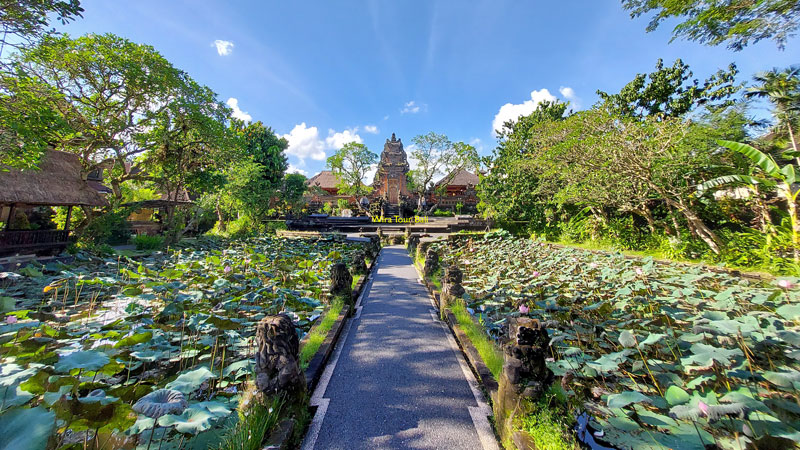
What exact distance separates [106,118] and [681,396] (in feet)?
49.7

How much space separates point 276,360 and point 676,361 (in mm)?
3695

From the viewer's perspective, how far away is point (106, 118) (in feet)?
32.7

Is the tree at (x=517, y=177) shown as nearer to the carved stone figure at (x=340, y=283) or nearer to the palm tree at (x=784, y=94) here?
the palm tree at (x=784, y=94)

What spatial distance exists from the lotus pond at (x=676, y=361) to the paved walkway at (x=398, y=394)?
834 mm

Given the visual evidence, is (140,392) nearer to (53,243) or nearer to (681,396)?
(681,396)

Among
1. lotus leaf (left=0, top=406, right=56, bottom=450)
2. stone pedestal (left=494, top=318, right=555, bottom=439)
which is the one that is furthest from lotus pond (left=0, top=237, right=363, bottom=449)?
stone pedestal (left=494, top=318, right=555, bottom=439)

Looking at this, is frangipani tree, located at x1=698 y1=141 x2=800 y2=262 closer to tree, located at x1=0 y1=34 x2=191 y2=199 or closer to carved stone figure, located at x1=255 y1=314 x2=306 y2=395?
carved stone figure, located at x1=255 y1=314 x2=306 y2=395

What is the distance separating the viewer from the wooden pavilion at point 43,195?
8.77 metres

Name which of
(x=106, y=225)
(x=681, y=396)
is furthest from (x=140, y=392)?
(x=106, y=225)

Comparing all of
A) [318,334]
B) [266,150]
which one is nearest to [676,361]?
[318,334]

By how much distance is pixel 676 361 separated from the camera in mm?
2764

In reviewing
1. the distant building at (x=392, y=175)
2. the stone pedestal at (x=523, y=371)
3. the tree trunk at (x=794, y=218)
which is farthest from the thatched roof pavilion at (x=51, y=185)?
the distant building at (x=392, y=175)

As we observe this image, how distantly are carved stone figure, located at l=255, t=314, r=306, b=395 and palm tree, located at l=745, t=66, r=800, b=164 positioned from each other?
Result: 1430cm

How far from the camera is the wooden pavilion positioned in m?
8.77
